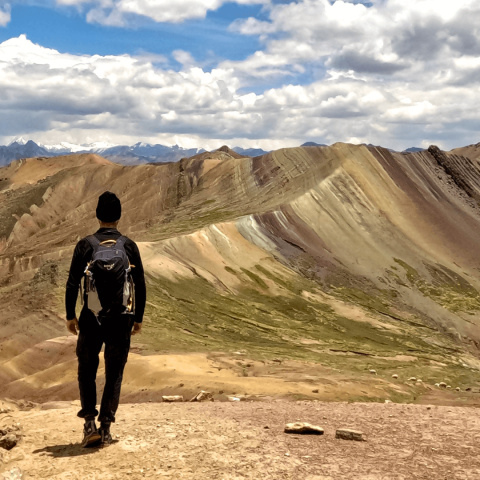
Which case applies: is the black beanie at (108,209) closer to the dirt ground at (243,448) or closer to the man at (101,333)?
the man at (101,333)

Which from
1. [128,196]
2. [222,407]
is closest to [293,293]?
[222,407]

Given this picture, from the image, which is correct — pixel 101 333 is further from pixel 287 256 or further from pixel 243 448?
pixel 287 256

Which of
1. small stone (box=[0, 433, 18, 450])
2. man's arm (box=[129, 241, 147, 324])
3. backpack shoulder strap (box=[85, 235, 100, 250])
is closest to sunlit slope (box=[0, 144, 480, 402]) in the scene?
small stone (box=[0, 433, 18, 450])

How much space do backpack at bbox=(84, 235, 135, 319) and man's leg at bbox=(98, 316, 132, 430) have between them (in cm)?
17

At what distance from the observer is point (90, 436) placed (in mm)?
6891

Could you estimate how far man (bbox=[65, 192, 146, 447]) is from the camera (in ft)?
22.6

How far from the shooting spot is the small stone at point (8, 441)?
23.7ft

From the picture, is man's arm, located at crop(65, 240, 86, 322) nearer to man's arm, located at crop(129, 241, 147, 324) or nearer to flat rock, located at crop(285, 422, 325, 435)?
man's arm, located at crop(129, 241, 147, 324)

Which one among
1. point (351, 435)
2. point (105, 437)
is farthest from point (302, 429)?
point (105, 437)

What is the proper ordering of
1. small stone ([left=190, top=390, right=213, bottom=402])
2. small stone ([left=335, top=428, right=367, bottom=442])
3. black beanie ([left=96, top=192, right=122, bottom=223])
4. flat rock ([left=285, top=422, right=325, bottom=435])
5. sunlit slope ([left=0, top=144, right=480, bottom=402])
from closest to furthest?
black beanie ([left=96, top=192, right=122, bottom=223])
small stone ([left=335, top=428, right=367, bottom=442])
flat rock ([left=285, top=422, right=325, bottom=435])
small stone ([left=190, top=390, right=213, bottom=402])
sunlit slope ([left=0, top=144, right=480, bottom=402])

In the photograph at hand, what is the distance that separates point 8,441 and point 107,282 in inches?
94.9

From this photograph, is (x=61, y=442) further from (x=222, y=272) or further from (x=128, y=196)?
(x=128, y=196)

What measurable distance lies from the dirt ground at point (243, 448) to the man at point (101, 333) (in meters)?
0.39

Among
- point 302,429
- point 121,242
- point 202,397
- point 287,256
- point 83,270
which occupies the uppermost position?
point 121,242
